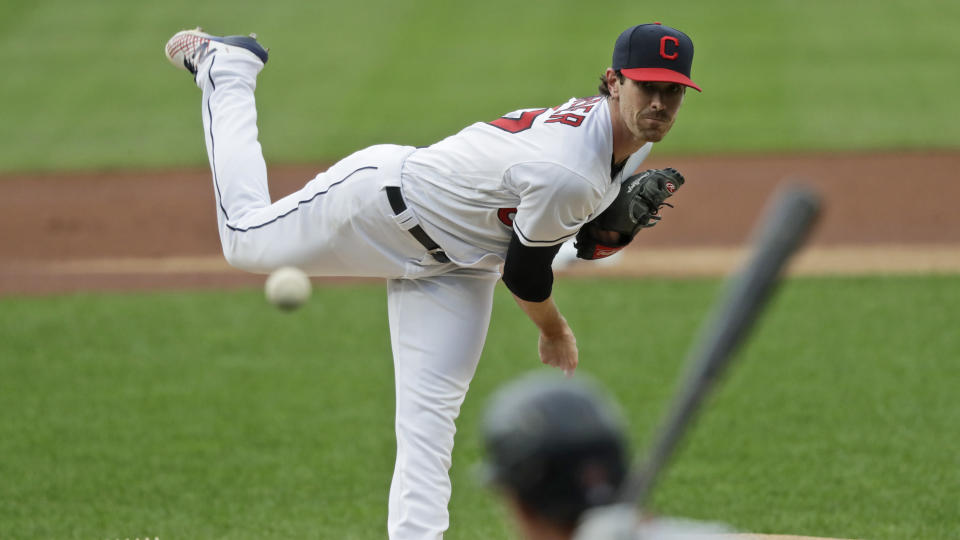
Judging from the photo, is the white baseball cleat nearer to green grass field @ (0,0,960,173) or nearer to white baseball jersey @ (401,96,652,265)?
white baseball jersey @ (401,96,652,265)

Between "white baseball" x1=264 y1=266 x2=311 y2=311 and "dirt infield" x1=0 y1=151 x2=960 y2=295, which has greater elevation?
"white baseball" x1=264 y1=266 x2=311 y2=311

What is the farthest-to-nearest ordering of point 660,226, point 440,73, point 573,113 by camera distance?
point 440,73
point 660,226
point 573,113

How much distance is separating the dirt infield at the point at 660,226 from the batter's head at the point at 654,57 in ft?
19.1

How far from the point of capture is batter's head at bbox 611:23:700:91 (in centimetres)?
344

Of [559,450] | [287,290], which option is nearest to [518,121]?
[287,290]

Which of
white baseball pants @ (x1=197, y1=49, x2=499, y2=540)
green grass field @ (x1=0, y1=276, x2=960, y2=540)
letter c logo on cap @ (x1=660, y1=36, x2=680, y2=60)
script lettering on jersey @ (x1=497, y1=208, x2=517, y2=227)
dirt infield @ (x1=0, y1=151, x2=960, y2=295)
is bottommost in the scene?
dirt infield @ (x1=0, y1=151, x2=960, y2=295)

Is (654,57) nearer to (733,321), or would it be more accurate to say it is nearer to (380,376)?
(733,321)

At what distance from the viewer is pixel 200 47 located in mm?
4285

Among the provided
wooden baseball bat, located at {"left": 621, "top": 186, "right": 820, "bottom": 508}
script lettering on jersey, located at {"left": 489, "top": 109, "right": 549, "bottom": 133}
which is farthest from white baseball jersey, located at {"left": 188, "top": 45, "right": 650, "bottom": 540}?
wooden baseball bat, located at {"left": 621, "top": 186, "right": 820, "bottom": 508}

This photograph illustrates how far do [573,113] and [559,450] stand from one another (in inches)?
77.2

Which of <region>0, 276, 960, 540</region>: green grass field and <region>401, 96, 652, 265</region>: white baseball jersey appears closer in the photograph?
<region>401, 96, 652, 265</region>: white baseball jersey

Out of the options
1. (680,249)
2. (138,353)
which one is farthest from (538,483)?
(680,249)

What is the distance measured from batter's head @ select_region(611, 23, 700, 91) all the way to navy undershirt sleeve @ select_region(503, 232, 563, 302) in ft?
1.88

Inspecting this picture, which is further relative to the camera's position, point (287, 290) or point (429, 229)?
point (429, 229)
